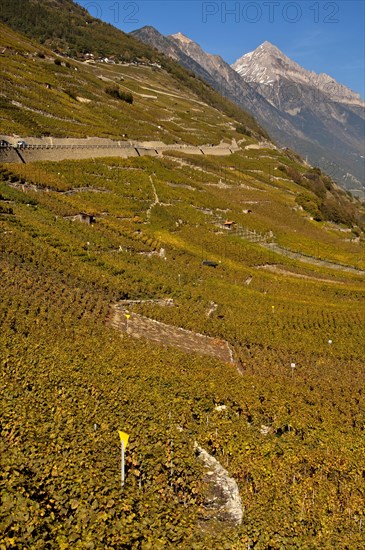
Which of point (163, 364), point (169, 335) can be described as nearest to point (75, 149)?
point (169, 335)

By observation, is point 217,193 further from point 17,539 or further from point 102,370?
point 17,539

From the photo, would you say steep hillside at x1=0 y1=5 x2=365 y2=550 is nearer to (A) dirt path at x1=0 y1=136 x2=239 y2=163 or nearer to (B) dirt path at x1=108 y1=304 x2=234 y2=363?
(B) dirt path at x1=108 y1=304 x2=234 y2=363

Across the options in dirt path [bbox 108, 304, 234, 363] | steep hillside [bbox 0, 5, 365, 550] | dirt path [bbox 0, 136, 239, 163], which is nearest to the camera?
steep hillside [bbox 0, 5, 365, 550]

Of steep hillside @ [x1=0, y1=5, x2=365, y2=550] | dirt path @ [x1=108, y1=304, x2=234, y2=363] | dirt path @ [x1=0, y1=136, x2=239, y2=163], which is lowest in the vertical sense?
dirt path @ [x1=108, y1=304, x2=234, y2=363]

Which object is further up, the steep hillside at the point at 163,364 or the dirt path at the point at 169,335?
the steep hillside at the point at 163,364

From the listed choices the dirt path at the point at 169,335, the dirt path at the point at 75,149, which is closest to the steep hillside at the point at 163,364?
the dirt path at the point at 169,335

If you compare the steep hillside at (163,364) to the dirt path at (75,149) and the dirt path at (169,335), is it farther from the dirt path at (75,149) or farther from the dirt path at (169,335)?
the dirt path at (75,149)

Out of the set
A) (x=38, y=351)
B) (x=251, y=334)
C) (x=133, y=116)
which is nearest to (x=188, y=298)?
(x=251, y=334)

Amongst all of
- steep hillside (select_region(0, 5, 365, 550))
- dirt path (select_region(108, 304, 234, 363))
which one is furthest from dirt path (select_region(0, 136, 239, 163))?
dirt path (select_region(108, 304, 234, 363))

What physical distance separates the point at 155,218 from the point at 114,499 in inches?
2148

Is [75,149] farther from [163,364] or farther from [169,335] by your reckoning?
[163,364]

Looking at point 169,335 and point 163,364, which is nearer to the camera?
point 163,364

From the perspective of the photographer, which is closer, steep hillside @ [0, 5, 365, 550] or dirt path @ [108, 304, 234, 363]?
steep hillside @ [0, 5, 365, 550]

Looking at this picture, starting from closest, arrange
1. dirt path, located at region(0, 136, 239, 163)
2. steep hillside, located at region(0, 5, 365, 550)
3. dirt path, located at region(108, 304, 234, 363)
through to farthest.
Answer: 1. steep hillside, located at region(0, 5, 365, 550)
2. dirt path, located at region(108, 304, 234, 363)
3. dirt path, located at region(0, 136, 239, 163)
